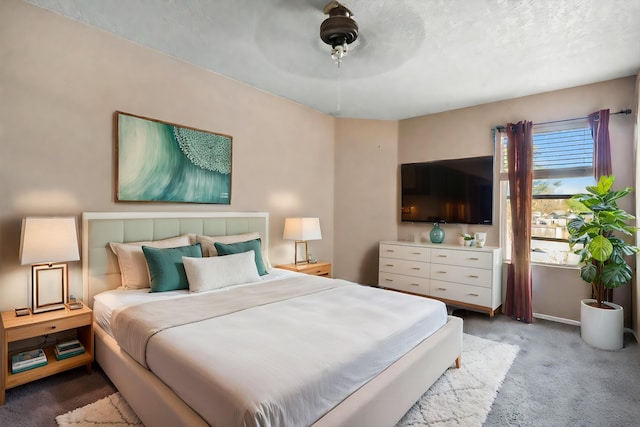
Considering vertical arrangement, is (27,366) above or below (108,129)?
below

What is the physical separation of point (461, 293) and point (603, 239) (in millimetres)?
1493

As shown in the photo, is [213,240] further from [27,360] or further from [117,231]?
[27,360]

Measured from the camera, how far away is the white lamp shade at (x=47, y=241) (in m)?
2.14

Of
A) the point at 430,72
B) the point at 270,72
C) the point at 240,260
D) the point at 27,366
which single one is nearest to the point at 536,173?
the point at 430,72

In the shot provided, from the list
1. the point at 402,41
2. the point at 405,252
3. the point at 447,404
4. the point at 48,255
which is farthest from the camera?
the point at 405,252

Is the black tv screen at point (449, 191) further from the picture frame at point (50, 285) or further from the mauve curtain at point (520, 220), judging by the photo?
the picture frame at point (50, 285)

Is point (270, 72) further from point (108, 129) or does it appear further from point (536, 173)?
point (536, 173)

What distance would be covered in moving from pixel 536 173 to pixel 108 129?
15.1 feet

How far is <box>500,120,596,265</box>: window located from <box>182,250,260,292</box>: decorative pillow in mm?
3391

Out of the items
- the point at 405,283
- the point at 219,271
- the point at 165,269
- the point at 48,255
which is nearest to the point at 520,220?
the point at 405,283

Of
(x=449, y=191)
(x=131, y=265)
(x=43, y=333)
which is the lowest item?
(x=43, y=333)

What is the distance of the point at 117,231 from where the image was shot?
2.76 meters

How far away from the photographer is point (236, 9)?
7.65 feet

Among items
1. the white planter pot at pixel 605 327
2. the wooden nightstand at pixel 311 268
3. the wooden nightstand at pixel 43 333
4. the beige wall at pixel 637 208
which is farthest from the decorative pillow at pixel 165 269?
the beige wall at pixel 637 208
